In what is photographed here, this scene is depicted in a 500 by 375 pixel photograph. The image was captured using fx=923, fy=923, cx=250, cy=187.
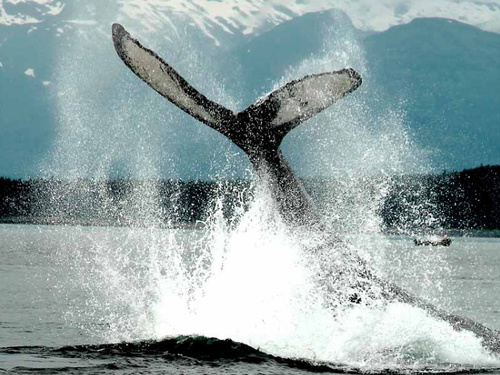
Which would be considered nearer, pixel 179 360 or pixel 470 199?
pixel 179 360

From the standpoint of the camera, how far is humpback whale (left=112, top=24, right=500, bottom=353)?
509 inches

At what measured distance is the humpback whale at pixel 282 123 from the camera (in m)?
12.9

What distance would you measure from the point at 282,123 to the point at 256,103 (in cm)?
49

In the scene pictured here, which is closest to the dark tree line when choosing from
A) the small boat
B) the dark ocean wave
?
the small boat

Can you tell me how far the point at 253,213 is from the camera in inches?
582

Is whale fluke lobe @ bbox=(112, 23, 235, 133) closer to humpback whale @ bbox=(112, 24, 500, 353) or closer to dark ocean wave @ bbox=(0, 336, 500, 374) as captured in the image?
humpback whale @ bbox=(112, 24, 500, 353)

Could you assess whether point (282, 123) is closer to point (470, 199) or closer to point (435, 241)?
point (435, 241)

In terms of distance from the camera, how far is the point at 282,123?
13.8 meters

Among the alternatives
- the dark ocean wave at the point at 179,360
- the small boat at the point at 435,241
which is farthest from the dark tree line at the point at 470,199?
the dark ocean wave at the point at 179,360

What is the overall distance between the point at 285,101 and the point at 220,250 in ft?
13.6

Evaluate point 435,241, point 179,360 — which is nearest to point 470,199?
point 435,241

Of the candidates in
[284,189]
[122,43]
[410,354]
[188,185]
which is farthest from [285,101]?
[188,185]

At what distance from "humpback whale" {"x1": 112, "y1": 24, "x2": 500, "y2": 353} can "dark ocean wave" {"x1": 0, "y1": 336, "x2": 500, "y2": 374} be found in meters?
1.29

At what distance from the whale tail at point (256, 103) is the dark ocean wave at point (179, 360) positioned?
3435 mm
